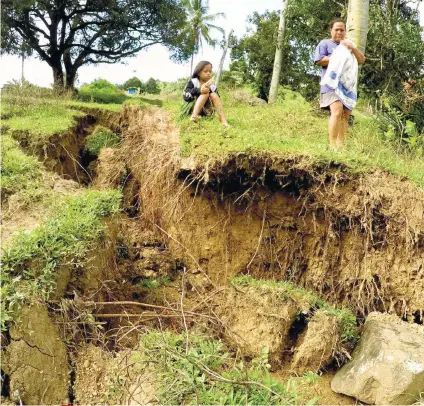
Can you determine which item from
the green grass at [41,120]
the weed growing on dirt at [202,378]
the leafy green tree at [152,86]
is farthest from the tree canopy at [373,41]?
the leafy green tree at [152,86]

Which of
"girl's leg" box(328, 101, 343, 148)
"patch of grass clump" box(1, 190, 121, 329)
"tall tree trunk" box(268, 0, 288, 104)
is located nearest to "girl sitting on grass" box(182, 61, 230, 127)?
"girl's leg" box(328, 101, 343, 148)

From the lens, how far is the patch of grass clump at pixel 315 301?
5215mm

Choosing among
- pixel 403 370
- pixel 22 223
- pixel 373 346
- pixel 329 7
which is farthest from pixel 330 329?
pixel 329 7

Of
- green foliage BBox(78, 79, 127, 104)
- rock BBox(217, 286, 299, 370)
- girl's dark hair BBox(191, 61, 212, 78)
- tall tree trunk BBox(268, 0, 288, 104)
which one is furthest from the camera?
→ green foliage BBox(78, 79, 127, 104)

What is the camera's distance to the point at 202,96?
6.92 m

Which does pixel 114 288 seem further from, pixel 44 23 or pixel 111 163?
pixel 44 23

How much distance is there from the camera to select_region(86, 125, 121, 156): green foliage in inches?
366

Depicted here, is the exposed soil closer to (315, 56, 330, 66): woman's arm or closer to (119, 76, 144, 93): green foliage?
(315, 56, 330, 66): woman's arm

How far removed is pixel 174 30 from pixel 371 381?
15.9 metres

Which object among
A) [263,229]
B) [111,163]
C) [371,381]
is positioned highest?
[111,163]

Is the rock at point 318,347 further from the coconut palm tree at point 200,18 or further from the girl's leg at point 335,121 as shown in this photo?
the coconut palm tree at point 200,18

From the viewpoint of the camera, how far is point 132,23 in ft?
56.9

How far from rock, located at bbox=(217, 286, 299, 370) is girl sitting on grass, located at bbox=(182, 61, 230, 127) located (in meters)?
2.63

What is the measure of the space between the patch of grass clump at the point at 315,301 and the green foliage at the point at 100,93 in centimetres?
1199
